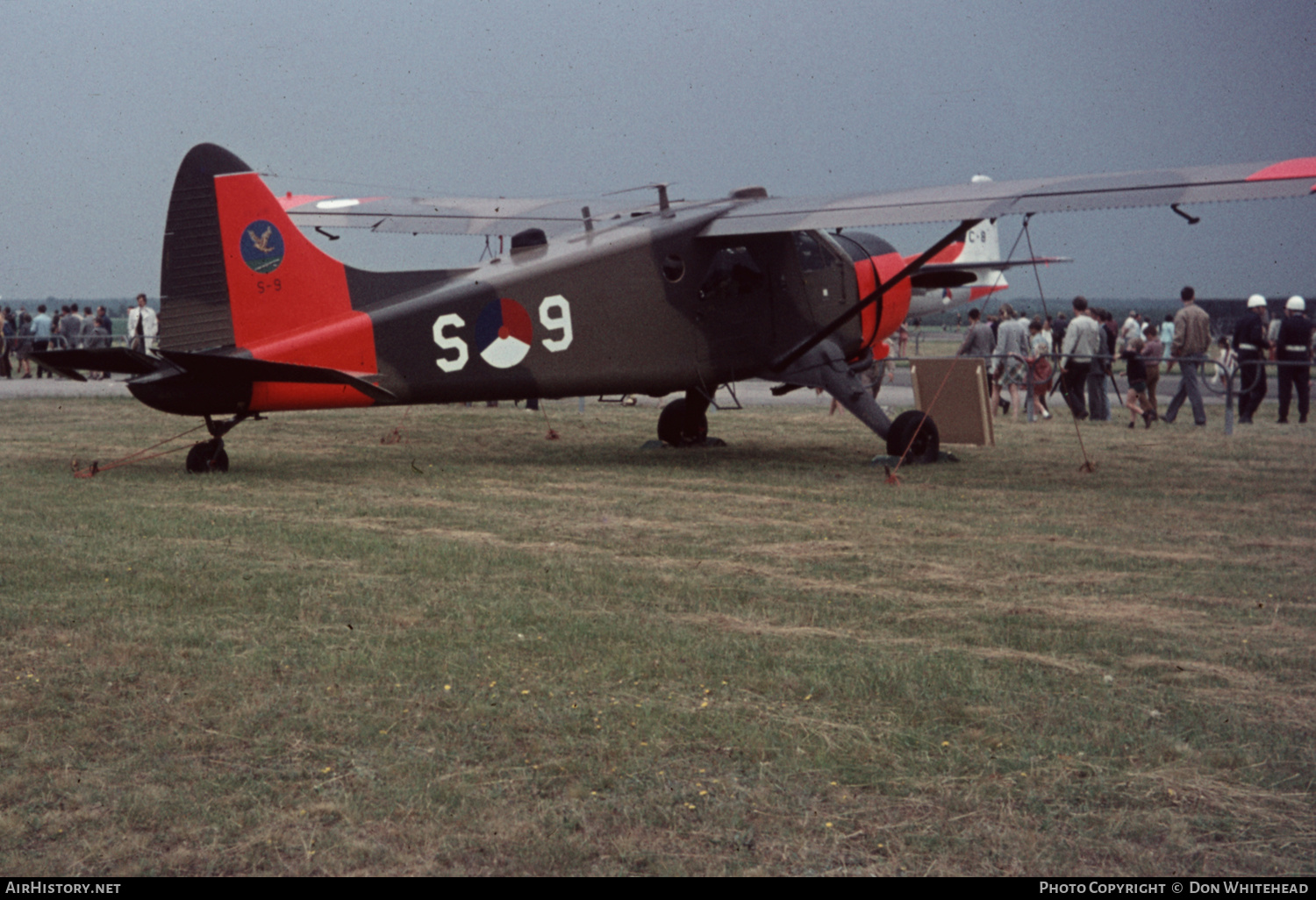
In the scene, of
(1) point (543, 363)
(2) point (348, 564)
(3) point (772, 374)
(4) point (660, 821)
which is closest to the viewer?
(4) point (660, 821)

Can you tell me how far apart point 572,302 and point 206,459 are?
401 cm

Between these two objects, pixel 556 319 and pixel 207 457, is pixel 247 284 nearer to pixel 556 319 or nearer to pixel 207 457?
pixel 207 457

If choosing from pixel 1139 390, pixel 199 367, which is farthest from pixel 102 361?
pixel 1139 390

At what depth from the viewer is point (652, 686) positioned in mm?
5258

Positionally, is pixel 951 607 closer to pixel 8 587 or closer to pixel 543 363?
pixel 8 587

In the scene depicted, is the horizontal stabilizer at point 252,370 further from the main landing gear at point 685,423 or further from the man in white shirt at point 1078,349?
the man in white shirt at point 1078,349

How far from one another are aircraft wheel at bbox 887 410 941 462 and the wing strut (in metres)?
1.28

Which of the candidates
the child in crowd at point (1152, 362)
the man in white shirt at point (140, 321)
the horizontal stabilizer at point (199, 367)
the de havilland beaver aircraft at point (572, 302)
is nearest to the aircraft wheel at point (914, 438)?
the de havilland beaver aircraft at point (572, 302)

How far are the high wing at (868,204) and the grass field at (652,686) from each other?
281 cm

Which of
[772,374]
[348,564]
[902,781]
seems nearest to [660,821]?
[902,781]

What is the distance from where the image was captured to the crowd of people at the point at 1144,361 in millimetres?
19750

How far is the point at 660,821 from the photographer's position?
3.87 metres

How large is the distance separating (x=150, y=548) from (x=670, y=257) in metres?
6.68

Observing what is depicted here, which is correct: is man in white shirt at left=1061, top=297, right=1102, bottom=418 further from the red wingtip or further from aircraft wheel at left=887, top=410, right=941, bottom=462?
the red wingtip
